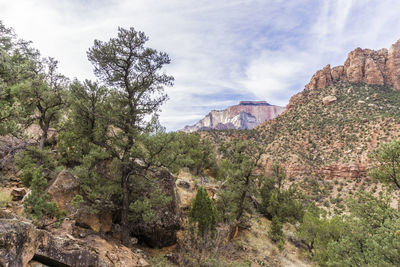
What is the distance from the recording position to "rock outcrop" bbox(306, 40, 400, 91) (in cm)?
7112

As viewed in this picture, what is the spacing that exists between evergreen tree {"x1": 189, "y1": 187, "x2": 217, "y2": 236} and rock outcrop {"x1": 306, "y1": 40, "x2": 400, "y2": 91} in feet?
263

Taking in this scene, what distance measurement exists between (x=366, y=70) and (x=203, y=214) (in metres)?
91.1

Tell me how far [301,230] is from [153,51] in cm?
2131

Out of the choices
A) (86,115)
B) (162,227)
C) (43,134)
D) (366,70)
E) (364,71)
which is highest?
(366,70)

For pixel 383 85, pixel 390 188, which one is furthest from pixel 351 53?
pixel 390 188

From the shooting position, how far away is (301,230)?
19.9m

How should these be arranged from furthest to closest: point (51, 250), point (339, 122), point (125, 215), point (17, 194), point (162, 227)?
1. point (339, 122)
2. point (162, 227)
3. point (125, 215)
4. point (17, 194)
5. point (51, 250)

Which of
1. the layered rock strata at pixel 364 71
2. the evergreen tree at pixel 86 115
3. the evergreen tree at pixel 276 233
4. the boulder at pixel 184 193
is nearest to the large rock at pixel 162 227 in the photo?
the boulder at pixel 184 193

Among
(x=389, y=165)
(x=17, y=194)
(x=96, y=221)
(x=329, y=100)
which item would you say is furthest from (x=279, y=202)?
(x=329, y=100)

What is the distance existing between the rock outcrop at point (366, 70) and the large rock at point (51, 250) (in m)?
85.8

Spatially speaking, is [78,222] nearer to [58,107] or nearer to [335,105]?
[58,107]

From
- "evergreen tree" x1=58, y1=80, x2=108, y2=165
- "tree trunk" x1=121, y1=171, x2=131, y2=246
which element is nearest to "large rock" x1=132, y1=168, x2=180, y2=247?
"tree trunk" x1=121, y1=171, x2=131, y2=246

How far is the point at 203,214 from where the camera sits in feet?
37.9

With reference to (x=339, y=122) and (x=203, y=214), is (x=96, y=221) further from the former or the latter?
(x=339, y=122)
